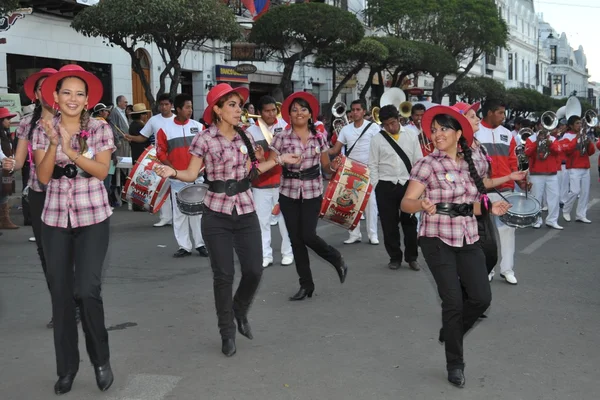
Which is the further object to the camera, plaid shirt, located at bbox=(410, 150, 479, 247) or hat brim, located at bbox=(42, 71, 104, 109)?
plaid shirt, located at bbox=(410, 150, 479, 247)

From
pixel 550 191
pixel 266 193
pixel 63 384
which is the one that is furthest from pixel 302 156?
pixel 550 191

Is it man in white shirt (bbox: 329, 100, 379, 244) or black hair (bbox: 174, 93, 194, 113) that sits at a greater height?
black hair (bbox: 174, 93, 194, 113)

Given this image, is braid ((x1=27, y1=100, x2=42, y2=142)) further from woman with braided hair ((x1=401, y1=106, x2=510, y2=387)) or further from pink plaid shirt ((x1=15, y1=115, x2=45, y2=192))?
woman with braided hair ((x1=401, y1=106, x2=510, y2=387))

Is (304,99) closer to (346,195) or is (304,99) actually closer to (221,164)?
(346,195)

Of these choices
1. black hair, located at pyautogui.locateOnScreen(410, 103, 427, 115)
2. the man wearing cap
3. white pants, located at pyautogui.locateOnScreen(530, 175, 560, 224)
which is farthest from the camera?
white pants, located at pyautogui.locateOnScreen(530, 175, 560, 224)

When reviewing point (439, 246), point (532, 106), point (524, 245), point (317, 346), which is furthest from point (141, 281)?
point (532, 106)

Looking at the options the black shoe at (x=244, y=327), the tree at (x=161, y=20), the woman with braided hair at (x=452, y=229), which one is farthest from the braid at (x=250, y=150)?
the tree at (x=161, y=20)

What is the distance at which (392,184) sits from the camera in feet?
29.6

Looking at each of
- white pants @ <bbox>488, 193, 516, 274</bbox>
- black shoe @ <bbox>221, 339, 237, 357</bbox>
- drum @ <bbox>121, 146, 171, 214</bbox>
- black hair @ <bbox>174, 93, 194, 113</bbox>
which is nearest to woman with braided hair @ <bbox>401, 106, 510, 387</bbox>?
black shoe @ <bbox>221, 339, 237, 357</bbox>

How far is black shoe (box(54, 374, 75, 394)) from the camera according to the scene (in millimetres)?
4848

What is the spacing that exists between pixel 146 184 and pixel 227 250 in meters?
4.33

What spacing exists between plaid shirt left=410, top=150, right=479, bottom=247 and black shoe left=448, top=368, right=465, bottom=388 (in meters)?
0.76

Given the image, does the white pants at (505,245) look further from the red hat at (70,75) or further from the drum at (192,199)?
the red hat at (70,75)

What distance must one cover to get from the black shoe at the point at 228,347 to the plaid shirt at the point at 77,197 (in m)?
1.33
